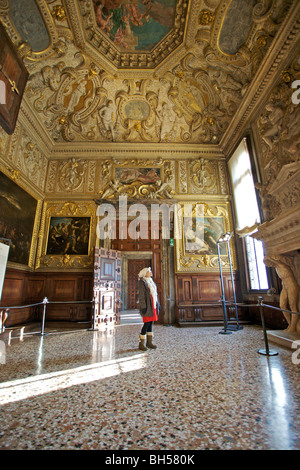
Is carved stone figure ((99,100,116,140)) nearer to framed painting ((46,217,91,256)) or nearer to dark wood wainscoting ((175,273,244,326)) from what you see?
framed painting ((46,217,91,256))

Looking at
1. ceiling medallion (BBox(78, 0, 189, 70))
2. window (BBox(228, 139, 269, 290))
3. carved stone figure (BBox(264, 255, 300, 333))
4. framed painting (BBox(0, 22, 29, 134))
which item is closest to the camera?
framed painting (BBox(0, 22, 29, 134))

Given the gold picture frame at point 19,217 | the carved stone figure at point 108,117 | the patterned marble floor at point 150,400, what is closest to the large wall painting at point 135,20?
the carved stone figure at point 108,117

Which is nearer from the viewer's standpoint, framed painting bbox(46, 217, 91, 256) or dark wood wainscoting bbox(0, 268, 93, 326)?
dark wood wainscoting bbox(0, 268, 93, 326)

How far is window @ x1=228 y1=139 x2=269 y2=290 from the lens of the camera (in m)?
7.33

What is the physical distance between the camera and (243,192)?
820cm

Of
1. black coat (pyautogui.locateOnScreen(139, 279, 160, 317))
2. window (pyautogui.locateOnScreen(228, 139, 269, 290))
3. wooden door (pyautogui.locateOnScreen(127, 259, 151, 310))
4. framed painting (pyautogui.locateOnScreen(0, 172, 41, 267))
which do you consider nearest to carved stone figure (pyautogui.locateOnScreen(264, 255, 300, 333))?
window (pyautogui.locateOnScreen(228, 139, 269, 290))

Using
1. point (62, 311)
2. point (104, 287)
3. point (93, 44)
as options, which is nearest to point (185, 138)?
point (93, 44)

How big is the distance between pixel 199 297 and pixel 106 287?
359cm

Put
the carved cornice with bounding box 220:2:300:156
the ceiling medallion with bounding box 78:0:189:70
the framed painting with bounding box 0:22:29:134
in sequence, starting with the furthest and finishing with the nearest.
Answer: the ceiling medallion with bounding box 78:0:189:70 → the carved cornice with bounding box 220:2:300:156 → the framed painting with bounding box 0:22:29:134

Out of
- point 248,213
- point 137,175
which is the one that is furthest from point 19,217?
point 248,213

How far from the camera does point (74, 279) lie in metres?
8.57

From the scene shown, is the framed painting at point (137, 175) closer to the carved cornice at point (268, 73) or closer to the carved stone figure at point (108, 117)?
the carved stone figure at point (108, 117)

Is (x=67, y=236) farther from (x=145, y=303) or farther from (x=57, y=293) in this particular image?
(x=145, y=303)

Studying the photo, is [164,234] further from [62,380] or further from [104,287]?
[62,380]
